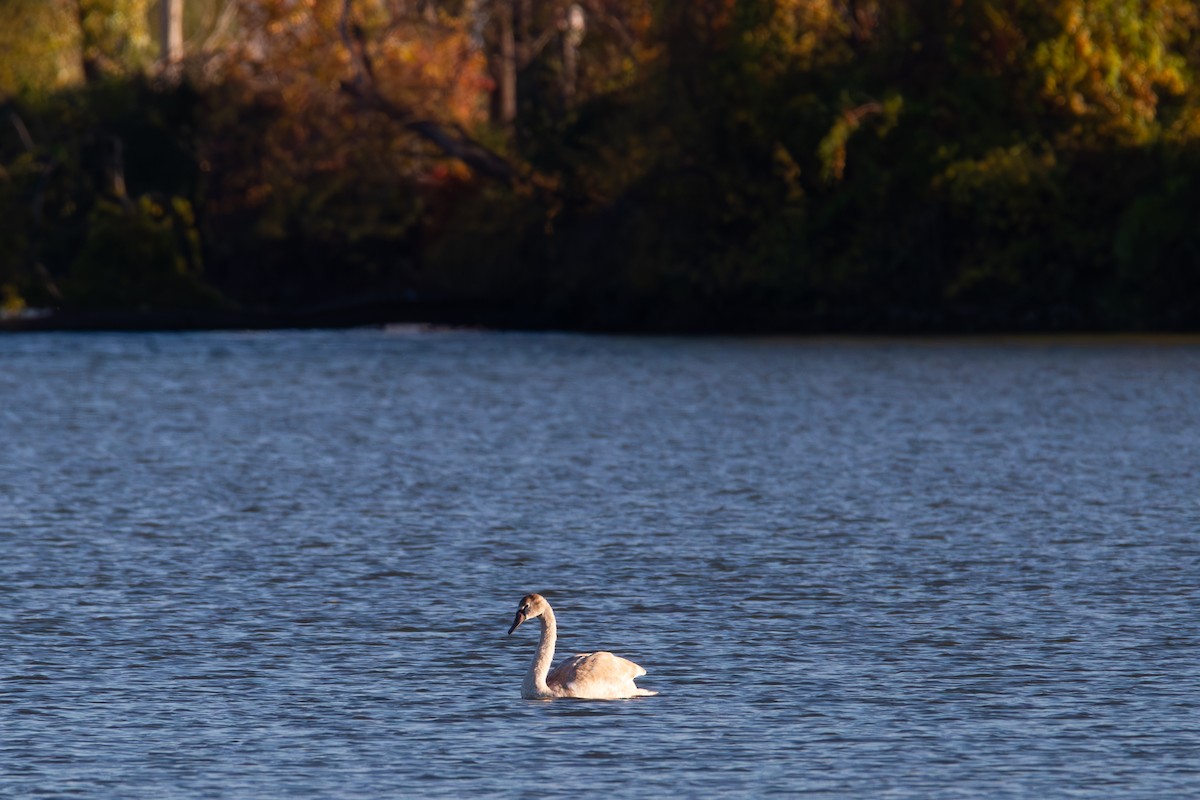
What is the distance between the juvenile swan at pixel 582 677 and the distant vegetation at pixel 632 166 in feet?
154

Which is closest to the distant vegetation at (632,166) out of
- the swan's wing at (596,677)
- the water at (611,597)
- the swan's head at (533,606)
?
the water at (611,597)

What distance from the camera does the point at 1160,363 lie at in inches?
1877

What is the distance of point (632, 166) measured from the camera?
208 ft

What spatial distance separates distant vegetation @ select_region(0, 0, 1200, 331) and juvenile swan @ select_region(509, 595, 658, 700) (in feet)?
154

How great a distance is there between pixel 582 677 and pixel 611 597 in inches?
170

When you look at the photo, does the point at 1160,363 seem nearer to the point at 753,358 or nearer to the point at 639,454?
the point at 753,358

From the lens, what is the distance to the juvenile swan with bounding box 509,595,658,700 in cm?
1361

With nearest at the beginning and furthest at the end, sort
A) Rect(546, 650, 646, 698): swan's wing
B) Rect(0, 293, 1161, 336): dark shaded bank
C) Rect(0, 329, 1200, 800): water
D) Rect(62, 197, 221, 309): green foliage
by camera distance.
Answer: Rect(0, 329, 1200, 800): water → Rect(546, 650, 646, 698): swan's wing → Rect(0, 293, 1161, 336): dark shaded bank → Rect(62, 197, 221, 309): green foliage

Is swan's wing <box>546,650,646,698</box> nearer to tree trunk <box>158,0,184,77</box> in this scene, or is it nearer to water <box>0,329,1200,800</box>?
water <box>0,329,1200,800</box>

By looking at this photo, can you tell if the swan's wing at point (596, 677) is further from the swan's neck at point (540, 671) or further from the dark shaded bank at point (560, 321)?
the dark shaded bank at point (560, 321)

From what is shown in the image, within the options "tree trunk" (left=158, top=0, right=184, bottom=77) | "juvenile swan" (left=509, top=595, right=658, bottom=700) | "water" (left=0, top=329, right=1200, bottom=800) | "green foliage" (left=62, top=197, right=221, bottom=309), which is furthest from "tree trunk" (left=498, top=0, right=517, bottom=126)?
"juvenile swan" (left=509, top=595, right=658, bottom=700)

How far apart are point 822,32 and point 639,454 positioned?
33969mm

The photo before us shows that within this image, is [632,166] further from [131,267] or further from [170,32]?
[170,32]

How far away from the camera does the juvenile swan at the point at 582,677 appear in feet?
44.7
